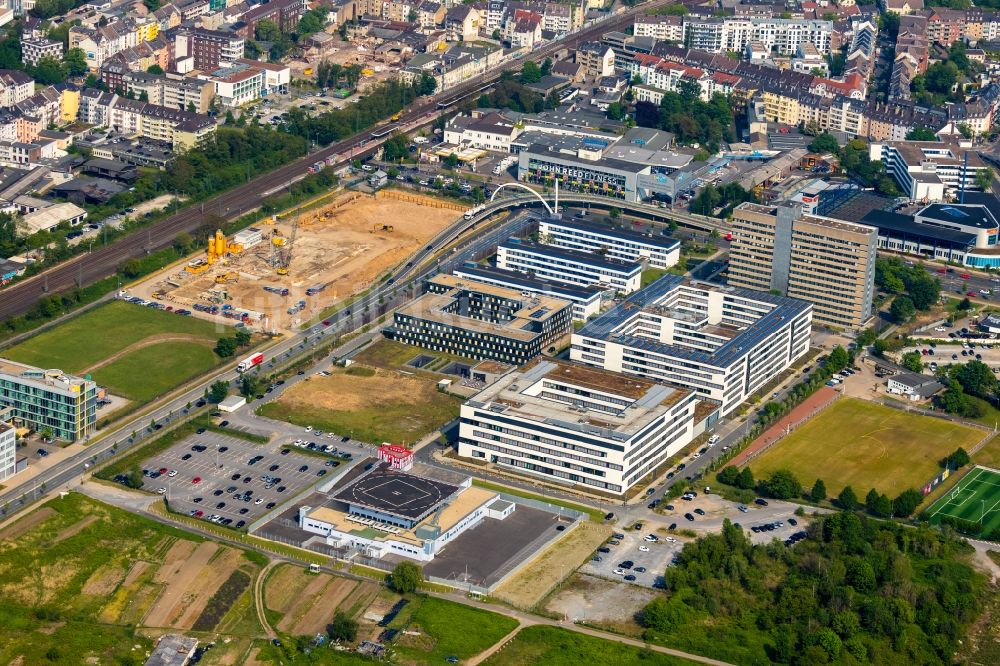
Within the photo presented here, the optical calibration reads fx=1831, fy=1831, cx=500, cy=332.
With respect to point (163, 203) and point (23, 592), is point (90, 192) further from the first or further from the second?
point (23, 592)

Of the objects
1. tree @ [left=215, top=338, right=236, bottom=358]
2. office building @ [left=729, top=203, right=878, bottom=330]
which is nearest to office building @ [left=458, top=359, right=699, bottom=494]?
tree @ [left=215, top=338, right=236, bottom=358]

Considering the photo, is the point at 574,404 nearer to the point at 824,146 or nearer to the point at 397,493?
the point at 397,493

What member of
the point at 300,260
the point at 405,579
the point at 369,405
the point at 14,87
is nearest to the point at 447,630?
the point at 405,579

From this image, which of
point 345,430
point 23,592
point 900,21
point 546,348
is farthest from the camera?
point 900,21

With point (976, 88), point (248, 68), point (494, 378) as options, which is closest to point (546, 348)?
point (494, 378)

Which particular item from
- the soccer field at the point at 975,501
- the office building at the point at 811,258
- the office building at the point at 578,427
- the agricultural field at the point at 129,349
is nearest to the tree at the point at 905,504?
the soccer field at the point at 975,501

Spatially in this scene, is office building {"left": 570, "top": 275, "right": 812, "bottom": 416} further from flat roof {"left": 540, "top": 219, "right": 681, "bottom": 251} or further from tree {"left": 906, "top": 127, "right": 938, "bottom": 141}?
tree {"left": 906, "top": 127, "right": 938, "bottom": 141}
